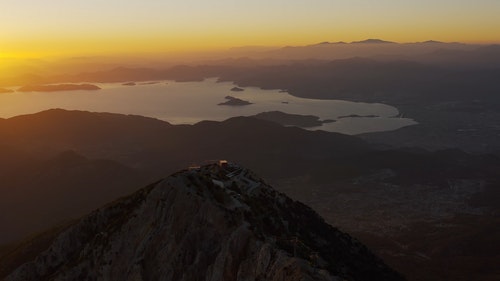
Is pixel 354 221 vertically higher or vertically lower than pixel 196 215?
lower

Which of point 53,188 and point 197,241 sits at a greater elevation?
point 197,241

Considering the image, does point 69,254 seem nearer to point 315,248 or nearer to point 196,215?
point 196,215

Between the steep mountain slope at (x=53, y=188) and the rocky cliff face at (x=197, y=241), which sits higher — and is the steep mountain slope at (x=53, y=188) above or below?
below

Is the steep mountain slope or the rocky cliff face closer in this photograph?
the rocky cliff face

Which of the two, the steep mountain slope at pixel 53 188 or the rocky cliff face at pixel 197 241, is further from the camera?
the steep mountain slope at pixel 53 188

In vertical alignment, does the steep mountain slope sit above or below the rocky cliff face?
below

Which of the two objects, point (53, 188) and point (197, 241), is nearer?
point (197, 241)

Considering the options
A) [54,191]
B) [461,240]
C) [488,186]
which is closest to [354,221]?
[461,240]

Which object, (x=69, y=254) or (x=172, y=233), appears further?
(x=69, y=254)
